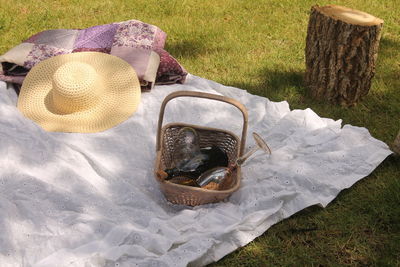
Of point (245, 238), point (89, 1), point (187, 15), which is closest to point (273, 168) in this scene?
point (245, 238)

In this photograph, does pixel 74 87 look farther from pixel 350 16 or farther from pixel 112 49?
Answer: pixel 350 16

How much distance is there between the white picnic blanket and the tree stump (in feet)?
1.15

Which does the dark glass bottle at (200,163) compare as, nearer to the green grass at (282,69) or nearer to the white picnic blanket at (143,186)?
the white picnic blanket at (143,186)

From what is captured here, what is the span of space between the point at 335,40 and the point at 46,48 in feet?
7.10

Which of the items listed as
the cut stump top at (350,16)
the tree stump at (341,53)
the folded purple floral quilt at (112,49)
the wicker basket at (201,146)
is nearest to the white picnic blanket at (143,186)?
the wicker basket at (201,146)

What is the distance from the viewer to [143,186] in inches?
106

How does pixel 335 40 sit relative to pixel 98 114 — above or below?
above

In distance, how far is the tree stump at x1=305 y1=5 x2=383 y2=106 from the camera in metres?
3.28

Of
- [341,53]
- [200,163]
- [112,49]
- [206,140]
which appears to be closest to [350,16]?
[341,53]

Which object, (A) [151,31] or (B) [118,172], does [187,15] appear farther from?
(B) [118,172]

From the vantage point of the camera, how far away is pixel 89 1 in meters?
5.18

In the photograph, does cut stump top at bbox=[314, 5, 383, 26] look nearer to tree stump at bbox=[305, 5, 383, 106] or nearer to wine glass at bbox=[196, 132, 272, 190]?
tree stump at bbox=[305, 5, 383, 106]

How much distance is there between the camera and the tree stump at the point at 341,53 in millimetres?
3277

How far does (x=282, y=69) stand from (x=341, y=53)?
28.9 inches
